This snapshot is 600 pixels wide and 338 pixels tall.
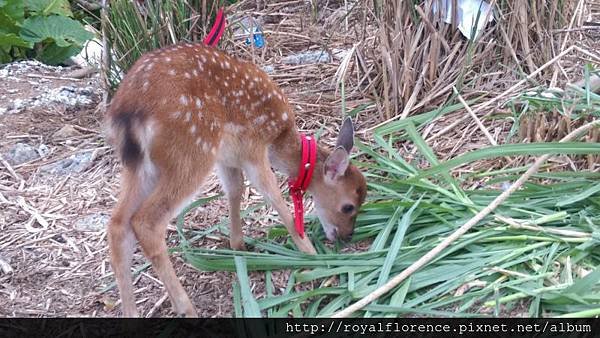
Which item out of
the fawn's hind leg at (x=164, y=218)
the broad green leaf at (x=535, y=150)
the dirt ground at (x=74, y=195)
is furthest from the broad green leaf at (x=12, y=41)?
the broad green leaf at (x=535, y=150)

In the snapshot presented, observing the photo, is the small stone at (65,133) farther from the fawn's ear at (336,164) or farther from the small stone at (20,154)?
the fawn's ear at (336,164)

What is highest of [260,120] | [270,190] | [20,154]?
[260,120]

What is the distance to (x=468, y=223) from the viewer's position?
3.81 meters

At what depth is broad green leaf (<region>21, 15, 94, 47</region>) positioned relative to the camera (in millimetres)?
6695

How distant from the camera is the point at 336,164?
4.26 metres

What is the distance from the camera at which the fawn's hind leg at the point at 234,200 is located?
168 inches

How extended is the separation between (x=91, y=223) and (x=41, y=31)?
2689 mm

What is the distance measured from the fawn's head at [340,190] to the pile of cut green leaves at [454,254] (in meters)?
0.09

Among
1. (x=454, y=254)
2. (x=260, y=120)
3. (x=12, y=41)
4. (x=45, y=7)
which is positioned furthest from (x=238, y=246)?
(x=45, y=7)

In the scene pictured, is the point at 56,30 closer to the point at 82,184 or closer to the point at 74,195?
the point at 82,184

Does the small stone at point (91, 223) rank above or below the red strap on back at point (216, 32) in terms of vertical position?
below

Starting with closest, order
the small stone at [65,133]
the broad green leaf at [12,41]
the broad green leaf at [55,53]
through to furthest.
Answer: the small stone at [65,133] → the broad green leaf at [12,41] → the broad green leaf at [55,53]

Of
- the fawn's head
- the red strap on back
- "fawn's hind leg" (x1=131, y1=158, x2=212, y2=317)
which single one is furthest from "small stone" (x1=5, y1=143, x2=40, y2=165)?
the fawn's head

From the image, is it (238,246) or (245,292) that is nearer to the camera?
(245,292)
